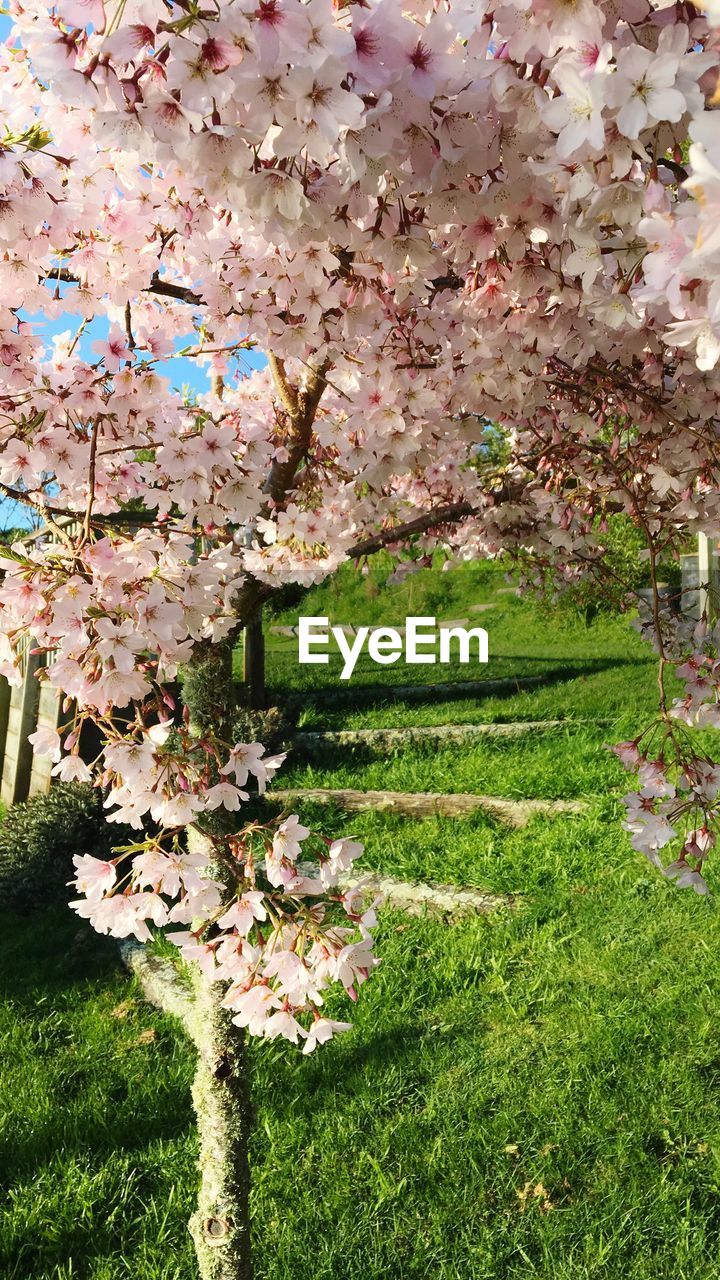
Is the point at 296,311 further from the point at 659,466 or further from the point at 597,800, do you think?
the point at 597,800

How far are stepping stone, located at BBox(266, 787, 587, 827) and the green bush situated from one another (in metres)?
1.28

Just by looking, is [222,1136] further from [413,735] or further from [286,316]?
[413,735]

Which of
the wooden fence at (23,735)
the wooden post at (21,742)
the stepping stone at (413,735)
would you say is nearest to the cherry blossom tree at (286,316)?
the wooden fence at (23,735)

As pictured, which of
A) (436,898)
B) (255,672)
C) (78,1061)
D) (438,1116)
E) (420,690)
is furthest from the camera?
(420,690)

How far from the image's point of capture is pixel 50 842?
5.75 metres

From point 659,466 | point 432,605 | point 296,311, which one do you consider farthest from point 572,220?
point 432,605

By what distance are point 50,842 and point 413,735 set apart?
3237 millimetres

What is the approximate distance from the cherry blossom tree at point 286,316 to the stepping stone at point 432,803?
3.06 metres

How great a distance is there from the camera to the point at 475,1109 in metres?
3.26

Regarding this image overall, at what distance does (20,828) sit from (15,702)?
1.83 metres

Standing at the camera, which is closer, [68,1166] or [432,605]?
[68,1166]

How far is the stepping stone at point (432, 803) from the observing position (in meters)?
6.08

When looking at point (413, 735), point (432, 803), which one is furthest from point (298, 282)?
point (413, 735)

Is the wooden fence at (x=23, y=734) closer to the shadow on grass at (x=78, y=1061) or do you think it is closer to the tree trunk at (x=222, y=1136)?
the shadow on grass at (x=78, y=1061)
